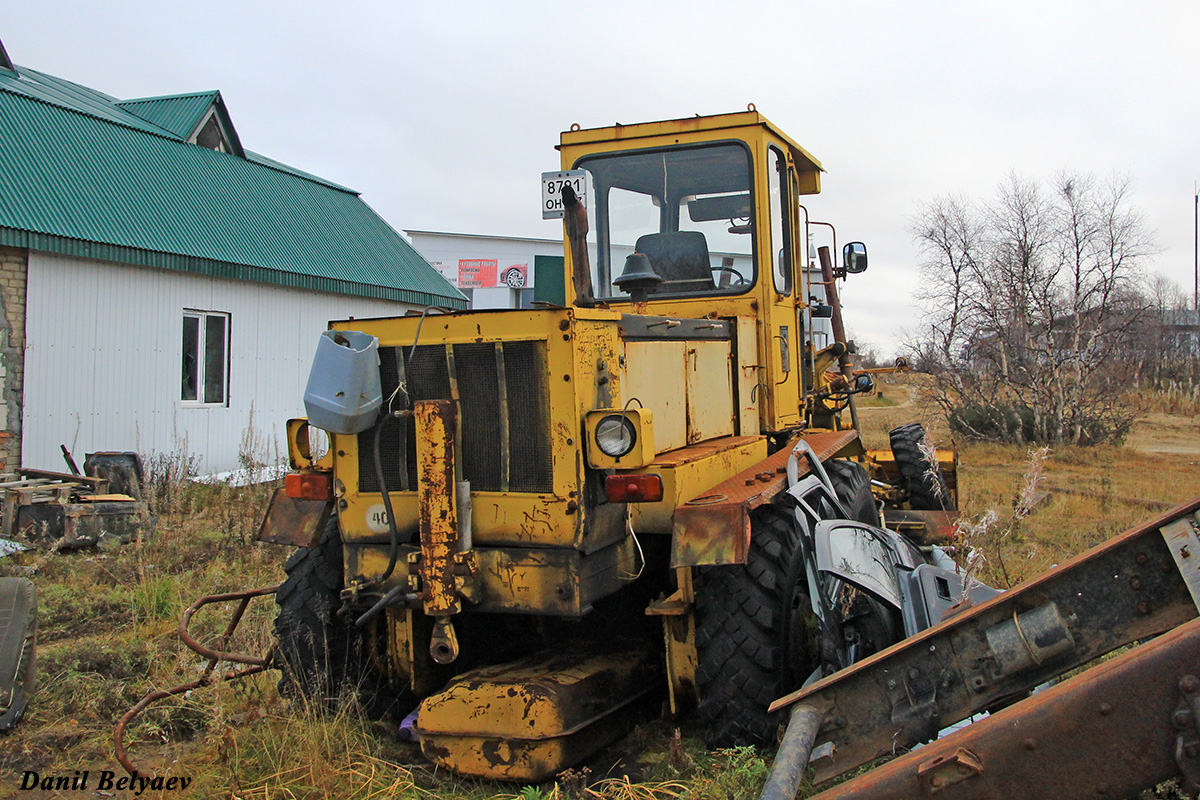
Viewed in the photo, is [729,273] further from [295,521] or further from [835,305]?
[835,305]

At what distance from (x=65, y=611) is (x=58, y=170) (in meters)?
7.33

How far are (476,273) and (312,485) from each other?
19.6 meters

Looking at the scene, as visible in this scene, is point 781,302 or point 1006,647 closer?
point 1006,647

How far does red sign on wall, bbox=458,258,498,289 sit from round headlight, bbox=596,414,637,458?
1967 cm

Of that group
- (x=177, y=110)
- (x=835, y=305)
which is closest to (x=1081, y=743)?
(x=835, y=305)

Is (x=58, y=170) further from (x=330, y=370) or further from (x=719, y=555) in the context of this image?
(x=719, y=555)

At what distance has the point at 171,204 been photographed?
1275cm

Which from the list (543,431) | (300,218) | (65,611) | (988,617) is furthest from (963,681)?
(300,218)

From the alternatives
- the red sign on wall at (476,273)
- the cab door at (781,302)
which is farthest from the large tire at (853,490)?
the red sign on wall at (476,273)

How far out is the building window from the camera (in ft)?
40.3

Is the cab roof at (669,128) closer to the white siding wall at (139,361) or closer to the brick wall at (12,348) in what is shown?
the white siding wall at (139,361)

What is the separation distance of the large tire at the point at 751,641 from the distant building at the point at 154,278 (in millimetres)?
8742

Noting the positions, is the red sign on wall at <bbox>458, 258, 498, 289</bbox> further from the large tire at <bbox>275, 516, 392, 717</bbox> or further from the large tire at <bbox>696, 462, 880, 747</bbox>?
the large tire at <bbox>696, 462, 880, 747</bbox>

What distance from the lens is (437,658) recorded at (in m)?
3.59
